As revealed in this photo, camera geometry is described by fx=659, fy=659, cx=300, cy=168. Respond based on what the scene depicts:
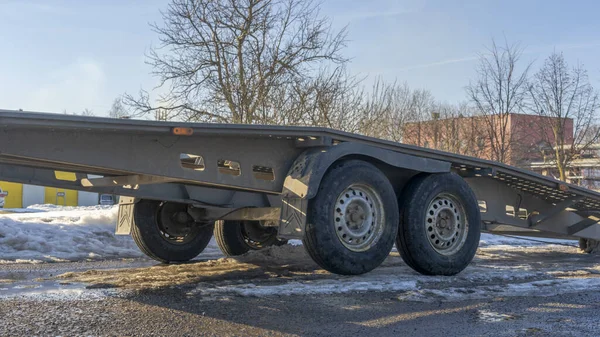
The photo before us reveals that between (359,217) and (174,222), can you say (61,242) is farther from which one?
(359,217)

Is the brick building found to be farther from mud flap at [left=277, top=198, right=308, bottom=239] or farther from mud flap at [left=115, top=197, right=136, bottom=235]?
mud flap at [left=277, top=198, right=308, bottom=239]

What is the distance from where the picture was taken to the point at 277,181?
252 inches

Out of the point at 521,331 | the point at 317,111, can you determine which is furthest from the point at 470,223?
the point at 317,111

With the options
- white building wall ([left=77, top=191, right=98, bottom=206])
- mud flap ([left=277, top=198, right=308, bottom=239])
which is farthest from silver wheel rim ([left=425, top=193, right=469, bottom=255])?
white building wall ([left=77, top=191, right=98, bottom=206])

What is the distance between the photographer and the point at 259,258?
27.2ft

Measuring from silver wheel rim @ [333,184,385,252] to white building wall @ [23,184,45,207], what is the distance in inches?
1276

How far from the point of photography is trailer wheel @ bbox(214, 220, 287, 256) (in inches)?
360

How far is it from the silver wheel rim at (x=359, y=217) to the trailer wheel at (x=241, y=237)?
9.34 feet

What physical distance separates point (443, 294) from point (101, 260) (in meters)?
5.22

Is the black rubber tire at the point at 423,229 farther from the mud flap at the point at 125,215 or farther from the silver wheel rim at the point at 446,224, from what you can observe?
the mud flap at the point at 125,215

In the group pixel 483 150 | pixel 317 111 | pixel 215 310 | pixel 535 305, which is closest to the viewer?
pixel 215 310

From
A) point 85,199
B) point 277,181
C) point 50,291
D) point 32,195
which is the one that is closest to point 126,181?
point 50,291

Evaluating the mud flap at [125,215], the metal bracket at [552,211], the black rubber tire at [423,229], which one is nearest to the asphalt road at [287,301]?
the black rubber tire at [423,229]

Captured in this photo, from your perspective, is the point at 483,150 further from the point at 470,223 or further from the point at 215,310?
the point at 215,310
